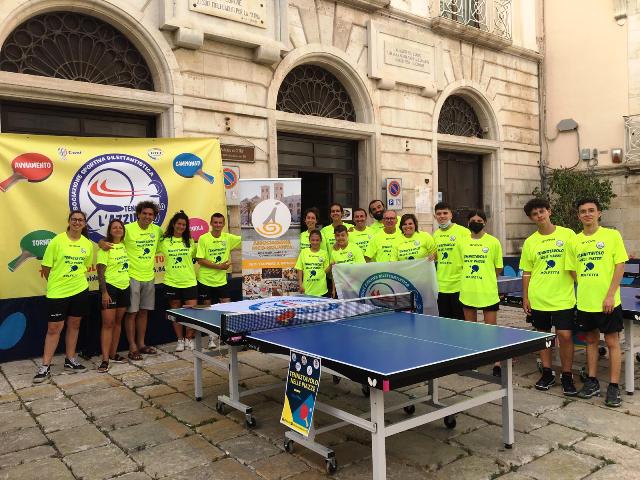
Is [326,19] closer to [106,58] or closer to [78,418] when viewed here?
[106,58]

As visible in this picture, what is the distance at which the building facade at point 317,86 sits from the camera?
7699mm

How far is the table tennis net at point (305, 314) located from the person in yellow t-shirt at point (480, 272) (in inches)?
43.6

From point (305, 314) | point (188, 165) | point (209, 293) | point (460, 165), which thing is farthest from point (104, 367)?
point (460, 165)

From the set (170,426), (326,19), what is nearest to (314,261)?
(170,426)

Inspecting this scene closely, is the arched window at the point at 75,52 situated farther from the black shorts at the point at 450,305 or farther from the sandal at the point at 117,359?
the black shorts at the point at 450,305

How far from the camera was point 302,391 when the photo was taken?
3604mm

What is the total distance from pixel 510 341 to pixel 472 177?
10.4 m

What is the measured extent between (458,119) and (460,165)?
1.10 metres

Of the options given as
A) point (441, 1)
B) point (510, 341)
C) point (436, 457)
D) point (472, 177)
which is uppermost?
point (441, 1)

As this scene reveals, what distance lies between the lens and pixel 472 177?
44.2ft

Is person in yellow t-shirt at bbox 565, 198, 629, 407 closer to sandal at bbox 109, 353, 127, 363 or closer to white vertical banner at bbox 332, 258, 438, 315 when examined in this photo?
white vertical banner at bbox 332, 258, 438, 315

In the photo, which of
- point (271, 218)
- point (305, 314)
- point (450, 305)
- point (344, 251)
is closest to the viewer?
point (305, 314)

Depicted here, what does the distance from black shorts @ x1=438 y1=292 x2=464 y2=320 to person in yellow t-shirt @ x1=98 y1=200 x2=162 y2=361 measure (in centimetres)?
375

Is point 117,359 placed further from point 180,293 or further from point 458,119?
point 458,119
